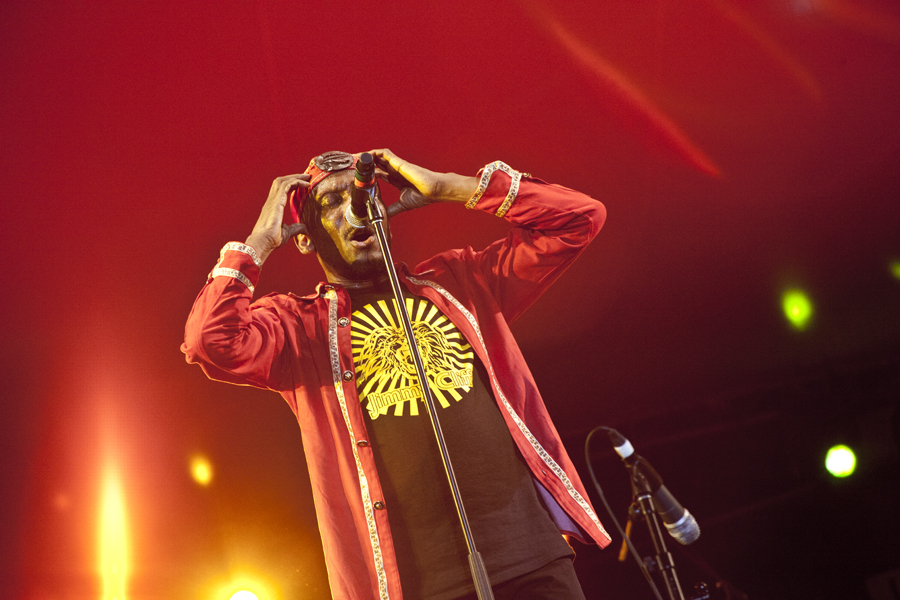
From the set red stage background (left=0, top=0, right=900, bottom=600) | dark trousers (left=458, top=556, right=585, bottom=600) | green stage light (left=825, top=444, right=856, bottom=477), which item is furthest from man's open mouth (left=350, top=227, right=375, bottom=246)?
green stage light (left=825, top=444, right=856, bottom=477)

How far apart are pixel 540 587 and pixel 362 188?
3.60 ft

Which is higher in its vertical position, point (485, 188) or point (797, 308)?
point (797, 308)

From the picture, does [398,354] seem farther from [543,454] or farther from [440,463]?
[543,454]

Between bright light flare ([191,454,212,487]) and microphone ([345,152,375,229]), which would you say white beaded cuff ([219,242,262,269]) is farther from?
bright light flare ([191,454,212,487])

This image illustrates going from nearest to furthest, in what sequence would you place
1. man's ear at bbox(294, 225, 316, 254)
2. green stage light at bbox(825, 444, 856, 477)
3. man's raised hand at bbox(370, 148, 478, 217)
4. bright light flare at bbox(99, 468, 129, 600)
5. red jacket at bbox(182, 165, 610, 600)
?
red jacket at bbox(182, 165, 610, 600), man's raised hand at bbox(370, 148, 478, 217), man's ear at bbox(294, 225, 316, 254), bright light flare at bbox(99, 468, 129, 600), green stage light at bbox(825, 444, 856, 477)

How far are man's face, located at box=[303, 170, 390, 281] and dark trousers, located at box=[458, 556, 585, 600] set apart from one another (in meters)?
1.06

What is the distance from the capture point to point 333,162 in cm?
226

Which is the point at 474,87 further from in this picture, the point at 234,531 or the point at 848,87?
the point at 234,531

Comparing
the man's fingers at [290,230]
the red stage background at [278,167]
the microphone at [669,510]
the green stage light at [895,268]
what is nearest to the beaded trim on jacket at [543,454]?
the microphone at [669,510]

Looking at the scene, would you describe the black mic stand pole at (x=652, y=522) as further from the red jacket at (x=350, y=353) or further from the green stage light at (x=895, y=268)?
the green stage light at (x=895, y=268)

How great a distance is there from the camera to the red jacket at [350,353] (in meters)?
1.83

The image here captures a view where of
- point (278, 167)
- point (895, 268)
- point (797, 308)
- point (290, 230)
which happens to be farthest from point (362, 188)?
point (895, 268)

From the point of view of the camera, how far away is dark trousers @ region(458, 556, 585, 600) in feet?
5.48

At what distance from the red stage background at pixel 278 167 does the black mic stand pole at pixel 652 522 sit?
1.57m
